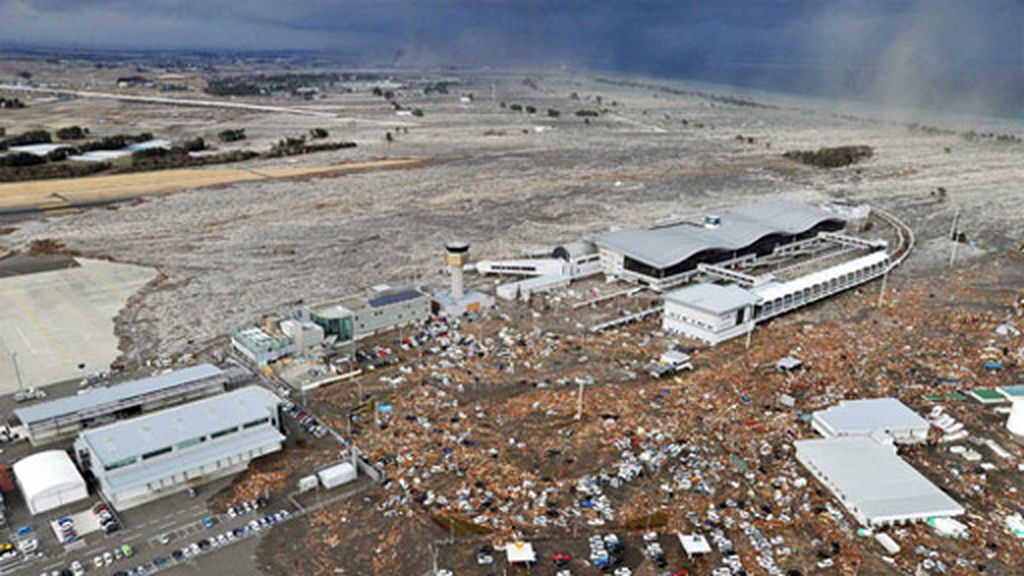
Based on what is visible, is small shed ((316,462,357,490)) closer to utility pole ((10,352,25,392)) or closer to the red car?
the red car

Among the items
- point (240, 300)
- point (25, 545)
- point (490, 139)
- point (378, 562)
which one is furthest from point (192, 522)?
point (490, 139)

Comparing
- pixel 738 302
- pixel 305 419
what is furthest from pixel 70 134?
pixel 738 302

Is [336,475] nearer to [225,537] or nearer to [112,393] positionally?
[225,537]

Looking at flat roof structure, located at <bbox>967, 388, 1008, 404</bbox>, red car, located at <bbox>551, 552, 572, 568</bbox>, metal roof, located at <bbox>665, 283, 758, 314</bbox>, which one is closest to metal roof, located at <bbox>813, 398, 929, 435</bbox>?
flat roof structure, located at <bbox>967, 388, 1008, 404</bbox>

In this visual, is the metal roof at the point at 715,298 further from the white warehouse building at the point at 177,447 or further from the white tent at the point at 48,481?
the white tent at the point at 48,481

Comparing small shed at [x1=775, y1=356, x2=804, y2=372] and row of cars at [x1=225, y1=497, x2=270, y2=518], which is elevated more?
small shed at [x1=775, y1=356, x2=804, y2=372]

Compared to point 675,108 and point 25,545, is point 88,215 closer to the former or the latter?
point 25,545

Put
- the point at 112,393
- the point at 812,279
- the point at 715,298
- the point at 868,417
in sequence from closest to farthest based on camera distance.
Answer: the point at 868,417 → the point at 112,393 → the point at 715,298 → the point at 812,279
